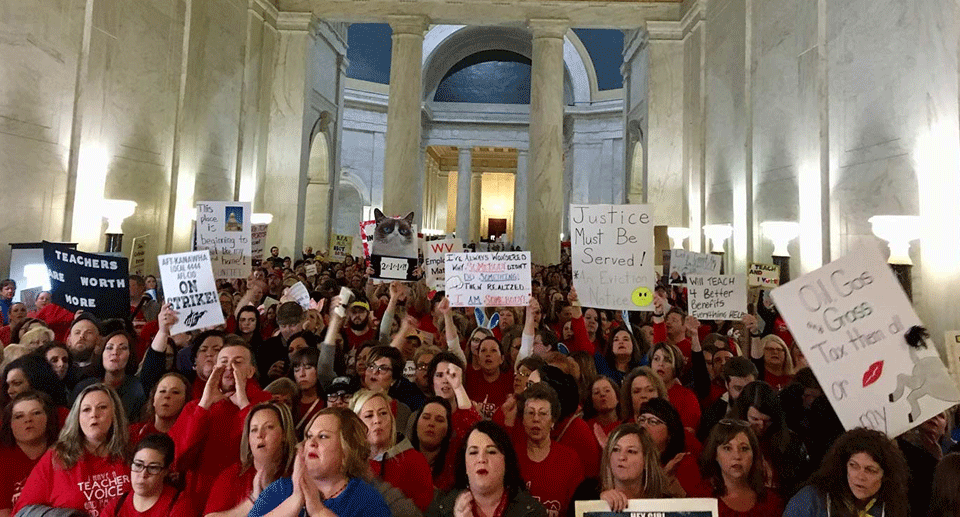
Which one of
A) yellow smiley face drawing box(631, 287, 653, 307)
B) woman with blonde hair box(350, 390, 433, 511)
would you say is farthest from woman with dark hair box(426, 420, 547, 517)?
yellow smiley face drawing box(631, 287, 653, 307)

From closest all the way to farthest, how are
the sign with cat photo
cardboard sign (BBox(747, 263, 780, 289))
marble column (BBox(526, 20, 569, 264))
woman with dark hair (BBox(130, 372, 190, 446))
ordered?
woman with dark hair (BBox(130, 372, 190, 446))
the sign with cat photo
cardboard sign (BBox(747, 263, 780, 289))
marble column (BBox(526, 20, 569, 264))

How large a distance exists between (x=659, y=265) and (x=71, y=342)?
17.5 metres

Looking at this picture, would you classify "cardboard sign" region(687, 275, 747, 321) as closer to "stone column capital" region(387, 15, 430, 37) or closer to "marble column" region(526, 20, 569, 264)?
"marble column" region(526, 20, 569, 264)

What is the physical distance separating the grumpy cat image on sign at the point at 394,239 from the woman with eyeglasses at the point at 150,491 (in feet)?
21.8

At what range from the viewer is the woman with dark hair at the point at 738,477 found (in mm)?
3766

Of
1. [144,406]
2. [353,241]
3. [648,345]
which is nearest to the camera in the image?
[144,406]

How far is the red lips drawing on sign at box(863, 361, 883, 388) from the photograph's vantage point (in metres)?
4.12

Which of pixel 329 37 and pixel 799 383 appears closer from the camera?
pixel 799 383

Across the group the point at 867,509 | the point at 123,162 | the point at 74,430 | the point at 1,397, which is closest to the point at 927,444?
the point at 867,509

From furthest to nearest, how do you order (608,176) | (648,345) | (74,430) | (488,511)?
(608,176), (648,345), (74,430), (488,511)

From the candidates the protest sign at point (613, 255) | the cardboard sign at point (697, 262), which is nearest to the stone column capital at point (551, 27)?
the cardboard sign at point (697, 262)

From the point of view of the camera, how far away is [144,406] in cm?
509

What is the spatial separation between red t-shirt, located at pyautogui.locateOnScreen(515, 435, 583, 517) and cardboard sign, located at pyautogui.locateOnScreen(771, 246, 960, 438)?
1.78 metres

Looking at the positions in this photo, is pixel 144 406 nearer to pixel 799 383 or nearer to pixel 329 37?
pixel 799 383
